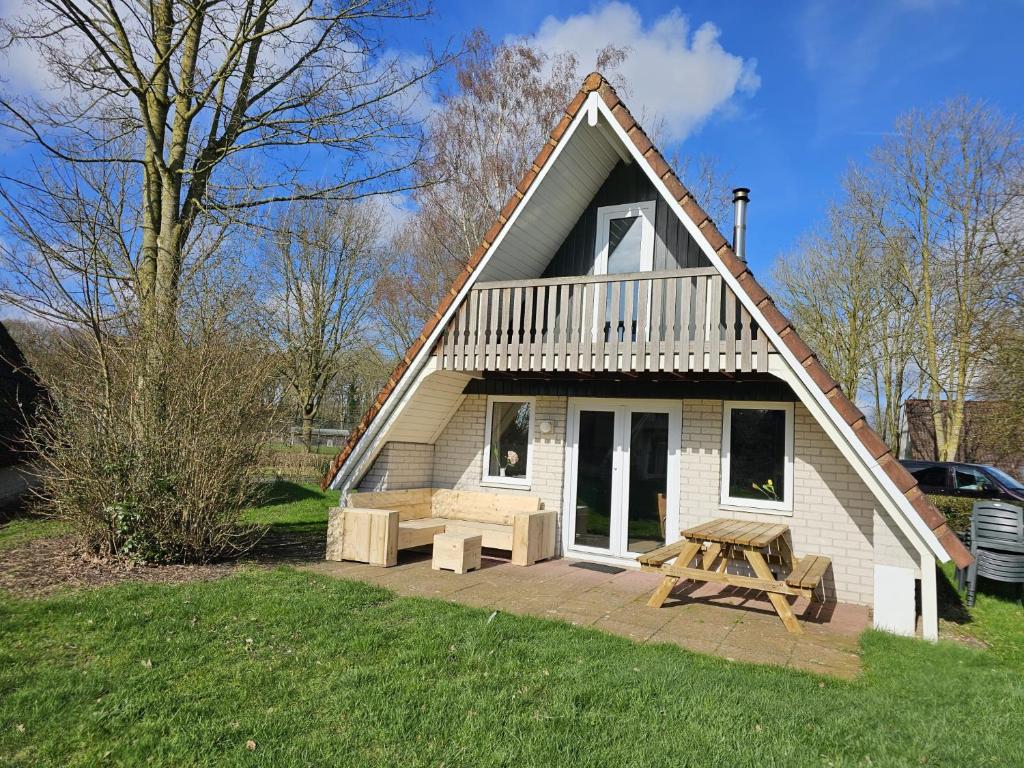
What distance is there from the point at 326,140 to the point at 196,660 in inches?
310

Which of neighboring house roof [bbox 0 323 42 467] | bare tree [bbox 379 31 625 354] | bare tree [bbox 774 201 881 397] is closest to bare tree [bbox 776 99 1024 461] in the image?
bare tree [bbox 774 201 881 397]

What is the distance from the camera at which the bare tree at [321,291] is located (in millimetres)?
24188

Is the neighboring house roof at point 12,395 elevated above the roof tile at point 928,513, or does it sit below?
above

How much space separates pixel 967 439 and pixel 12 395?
2671cm

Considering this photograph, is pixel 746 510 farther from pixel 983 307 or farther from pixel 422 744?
pixel 983 307

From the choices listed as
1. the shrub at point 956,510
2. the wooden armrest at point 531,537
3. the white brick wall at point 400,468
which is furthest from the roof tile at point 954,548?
the white brick wall at point 400,468

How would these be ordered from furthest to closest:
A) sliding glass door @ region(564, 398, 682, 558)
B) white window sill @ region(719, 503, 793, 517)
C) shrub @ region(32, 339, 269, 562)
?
sliding glass door @ region(564, 398, 682, 558) < white window sill @ region(719, 503, 793, 517) < shrub @ region(32, 339, 269, 562)

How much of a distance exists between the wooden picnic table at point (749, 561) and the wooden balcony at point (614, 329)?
1.85 meters

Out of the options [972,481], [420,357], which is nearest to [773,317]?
[420,357]

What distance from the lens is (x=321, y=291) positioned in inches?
977

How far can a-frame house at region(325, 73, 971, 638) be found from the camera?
22.5 ft

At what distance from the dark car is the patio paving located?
25.5 feet

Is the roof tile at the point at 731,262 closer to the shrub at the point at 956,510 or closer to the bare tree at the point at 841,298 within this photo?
the shrub at the point at 956,510

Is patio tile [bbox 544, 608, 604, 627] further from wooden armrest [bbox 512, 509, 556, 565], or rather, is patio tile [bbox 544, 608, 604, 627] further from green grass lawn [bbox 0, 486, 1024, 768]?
wooden armrest [bbox 512, 509, 556, 565]
